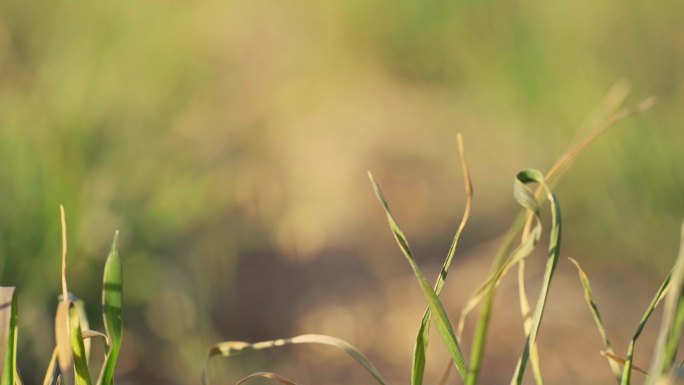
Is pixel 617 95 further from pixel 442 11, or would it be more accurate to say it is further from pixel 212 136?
pixel 212 136

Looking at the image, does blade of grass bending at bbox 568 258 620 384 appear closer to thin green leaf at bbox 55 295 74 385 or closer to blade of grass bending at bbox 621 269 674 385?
blade of grass bending at bbox 621 269 674 385

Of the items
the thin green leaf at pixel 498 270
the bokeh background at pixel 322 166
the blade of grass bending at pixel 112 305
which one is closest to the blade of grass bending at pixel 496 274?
the thin green leaf at pixel 498 270

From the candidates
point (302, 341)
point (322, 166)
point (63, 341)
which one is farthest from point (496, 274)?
point (322, 166)

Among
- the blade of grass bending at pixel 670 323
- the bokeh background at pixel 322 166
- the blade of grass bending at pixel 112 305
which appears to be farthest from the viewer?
the bokeh background at pixel 322 166

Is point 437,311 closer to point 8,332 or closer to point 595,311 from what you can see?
point 595,311

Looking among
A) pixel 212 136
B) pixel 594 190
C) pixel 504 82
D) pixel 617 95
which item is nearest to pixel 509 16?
pixel 504 82

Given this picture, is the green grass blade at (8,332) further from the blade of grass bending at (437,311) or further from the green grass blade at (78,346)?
the blade of grass bending at (437,311)
